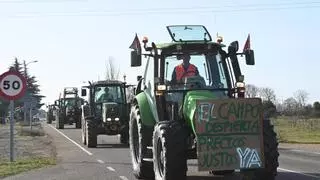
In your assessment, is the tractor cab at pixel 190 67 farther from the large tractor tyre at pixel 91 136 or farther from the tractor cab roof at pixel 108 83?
the tractor cab roof at pixel 108 83

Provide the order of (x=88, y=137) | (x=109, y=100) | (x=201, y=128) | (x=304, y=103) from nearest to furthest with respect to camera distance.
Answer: (x=201, y=128)
(x=88, y=137)
(x=109, y=100)
(x=304, y=103)

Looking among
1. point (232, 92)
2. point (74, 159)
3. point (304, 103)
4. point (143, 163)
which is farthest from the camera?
point (304, 103)

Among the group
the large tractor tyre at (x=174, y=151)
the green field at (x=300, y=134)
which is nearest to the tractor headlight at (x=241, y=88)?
the large tractor tyre at (x=174, y=151)

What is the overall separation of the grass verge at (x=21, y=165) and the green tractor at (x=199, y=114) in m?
4.28

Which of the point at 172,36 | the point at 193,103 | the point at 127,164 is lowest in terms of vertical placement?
the point at 127,164

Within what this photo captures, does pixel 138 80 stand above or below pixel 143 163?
above

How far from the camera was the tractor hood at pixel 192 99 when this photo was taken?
1163cm

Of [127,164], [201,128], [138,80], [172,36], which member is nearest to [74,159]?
[127,164]

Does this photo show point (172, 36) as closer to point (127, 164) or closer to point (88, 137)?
point (127, 164)

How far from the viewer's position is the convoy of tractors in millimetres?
11250

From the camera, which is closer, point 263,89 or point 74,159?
point 74,159

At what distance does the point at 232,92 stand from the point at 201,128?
6.35 feet

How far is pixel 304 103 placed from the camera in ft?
399

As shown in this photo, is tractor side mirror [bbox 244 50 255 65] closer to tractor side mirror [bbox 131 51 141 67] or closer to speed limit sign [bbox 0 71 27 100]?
tractor side mirror [bbox 131 51 141 67]
